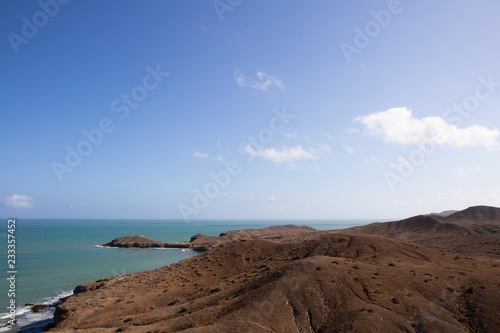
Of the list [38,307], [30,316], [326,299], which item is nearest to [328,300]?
[326,299]

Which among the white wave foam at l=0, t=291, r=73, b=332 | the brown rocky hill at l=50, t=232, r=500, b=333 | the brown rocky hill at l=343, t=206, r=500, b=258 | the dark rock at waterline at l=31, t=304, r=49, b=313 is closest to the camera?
the brown rocky hill at l=50, t=232, r=500, b=333

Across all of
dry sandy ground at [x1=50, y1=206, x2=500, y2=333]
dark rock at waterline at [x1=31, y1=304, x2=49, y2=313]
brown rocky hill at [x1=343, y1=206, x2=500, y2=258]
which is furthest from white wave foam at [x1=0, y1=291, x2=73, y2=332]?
brown rocky hill at [x1=343, y1=206, x2=500, y2=258]

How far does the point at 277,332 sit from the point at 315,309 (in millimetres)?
3988

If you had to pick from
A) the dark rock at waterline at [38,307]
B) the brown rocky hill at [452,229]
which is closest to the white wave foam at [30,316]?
the dark rock at waterline at [38,307]

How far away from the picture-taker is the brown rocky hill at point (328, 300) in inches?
723

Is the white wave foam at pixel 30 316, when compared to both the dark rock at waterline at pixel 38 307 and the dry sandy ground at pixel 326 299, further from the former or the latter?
the dry sandy ground at pixel 326 299

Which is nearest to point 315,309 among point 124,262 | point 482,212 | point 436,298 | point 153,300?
point 436,298

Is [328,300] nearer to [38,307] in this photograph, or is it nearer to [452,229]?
[38,307]

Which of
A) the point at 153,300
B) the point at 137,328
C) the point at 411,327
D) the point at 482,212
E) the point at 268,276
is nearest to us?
the point at 411,327

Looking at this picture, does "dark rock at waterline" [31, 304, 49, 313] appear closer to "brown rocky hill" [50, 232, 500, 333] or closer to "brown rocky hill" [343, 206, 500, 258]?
"brown rocky hill" [50, 232, 500, 333]

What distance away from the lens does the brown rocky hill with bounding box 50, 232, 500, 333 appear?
60.2ft

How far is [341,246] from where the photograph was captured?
35.3 m

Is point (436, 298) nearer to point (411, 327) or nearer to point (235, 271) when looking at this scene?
point (411, 327)

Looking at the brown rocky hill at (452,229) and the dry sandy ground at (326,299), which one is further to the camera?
the brown rocky hill at (452,229)
